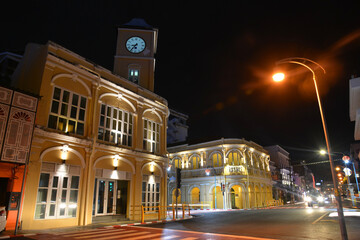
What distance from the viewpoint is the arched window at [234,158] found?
37281mm

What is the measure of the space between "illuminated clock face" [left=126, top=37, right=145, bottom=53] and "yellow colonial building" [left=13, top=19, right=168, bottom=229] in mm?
5070

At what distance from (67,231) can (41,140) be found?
4.80m

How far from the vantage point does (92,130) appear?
15.5 metres

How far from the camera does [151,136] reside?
2062 centimetres

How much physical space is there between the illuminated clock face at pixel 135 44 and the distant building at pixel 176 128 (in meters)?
31.0

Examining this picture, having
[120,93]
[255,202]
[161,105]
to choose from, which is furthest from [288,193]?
[120,93]

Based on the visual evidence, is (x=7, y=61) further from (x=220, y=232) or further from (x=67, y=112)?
(x=220, y=232)

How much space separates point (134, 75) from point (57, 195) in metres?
13.5

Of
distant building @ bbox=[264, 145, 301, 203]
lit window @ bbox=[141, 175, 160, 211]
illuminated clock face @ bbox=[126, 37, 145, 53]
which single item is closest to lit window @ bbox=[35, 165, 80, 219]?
lit window @ bbox=[141, 175, 160, 211]

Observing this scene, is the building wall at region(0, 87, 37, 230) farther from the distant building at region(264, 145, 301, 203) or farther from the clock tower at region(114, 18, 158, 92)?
the distant building at region(264, 145, 301, 203)

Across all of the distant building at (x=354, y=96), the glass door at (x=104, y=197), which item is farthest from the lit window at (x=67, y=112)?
the distant building at (x=354, y=96)

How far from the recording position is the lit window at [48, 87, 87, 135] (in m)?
13.8

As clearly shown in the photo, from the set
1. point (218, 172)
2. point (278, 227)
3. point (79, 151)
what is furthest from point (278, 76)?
point (218, 172)

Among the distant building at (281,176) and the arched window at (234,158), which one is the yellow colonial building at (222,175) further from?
the distant building at (281,176)
